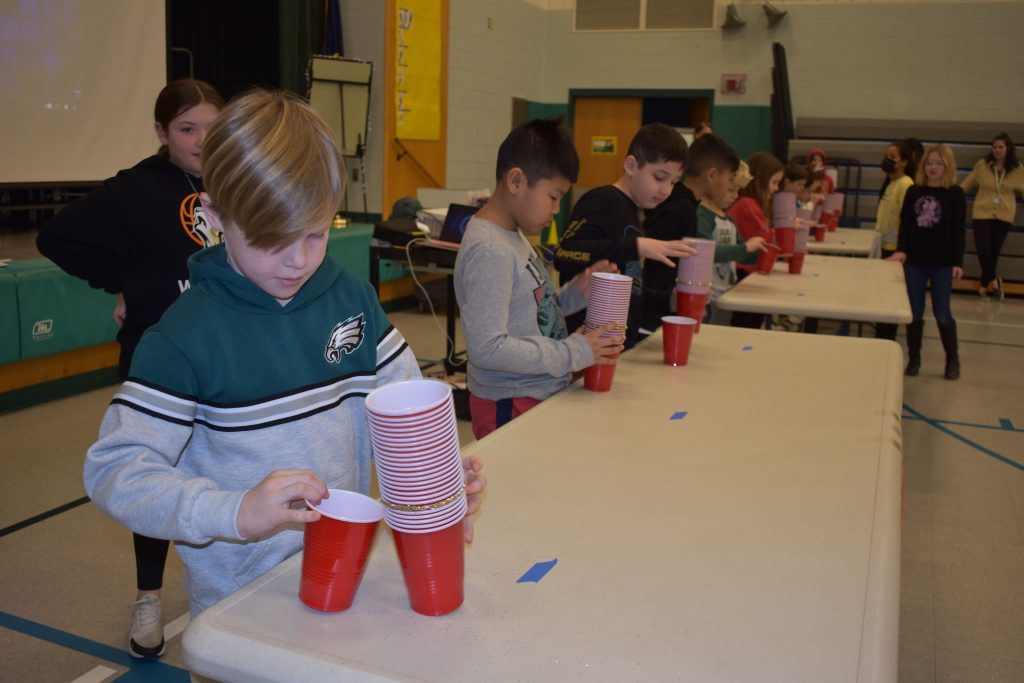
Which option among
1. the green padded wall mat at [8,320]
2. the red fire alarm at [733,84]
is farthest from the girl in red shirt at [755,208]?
the red fire alarm at [733,84]

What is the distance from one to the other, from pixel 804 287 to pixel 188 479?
3303 millimetres

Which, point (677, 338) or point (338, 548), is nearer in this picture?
point (338, 548)

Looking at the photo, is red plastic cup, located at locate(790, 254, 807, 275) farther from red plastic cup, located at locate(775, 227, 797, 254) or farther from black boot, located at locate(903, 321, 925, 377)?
black boot, located at locate(903, 321, 925, 377)

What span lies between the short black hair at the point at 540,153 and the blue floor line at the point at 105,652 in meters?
1.46

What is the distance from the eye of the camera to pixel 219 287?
3.65 ft

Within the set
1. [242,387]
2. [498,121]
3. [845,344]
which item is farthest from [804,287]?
[498,121]

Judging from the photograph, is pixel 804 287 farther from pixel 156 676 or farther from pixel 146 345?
pixel 146 345

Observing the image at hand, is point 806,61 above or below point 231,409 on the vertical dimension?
above

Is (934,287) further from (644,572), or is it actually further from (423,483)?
(423,483)

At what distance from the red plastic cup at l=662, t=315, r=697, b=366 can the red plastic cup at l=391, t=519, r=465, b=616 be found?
4.45 ft

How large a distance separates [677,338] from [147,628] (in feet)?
4.97

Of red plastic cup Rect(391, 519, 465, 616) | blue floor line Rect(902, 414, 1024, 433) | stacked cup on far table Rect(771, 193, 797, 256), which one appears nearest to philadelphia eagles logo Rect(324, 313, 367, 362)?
red plastic cup Rect(391, 519, 465, 616)

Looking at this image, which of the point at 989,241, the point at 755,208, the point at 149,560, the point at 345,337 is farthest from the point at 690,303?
the point at 989,241

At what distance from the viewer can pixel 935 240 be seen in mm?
5500
